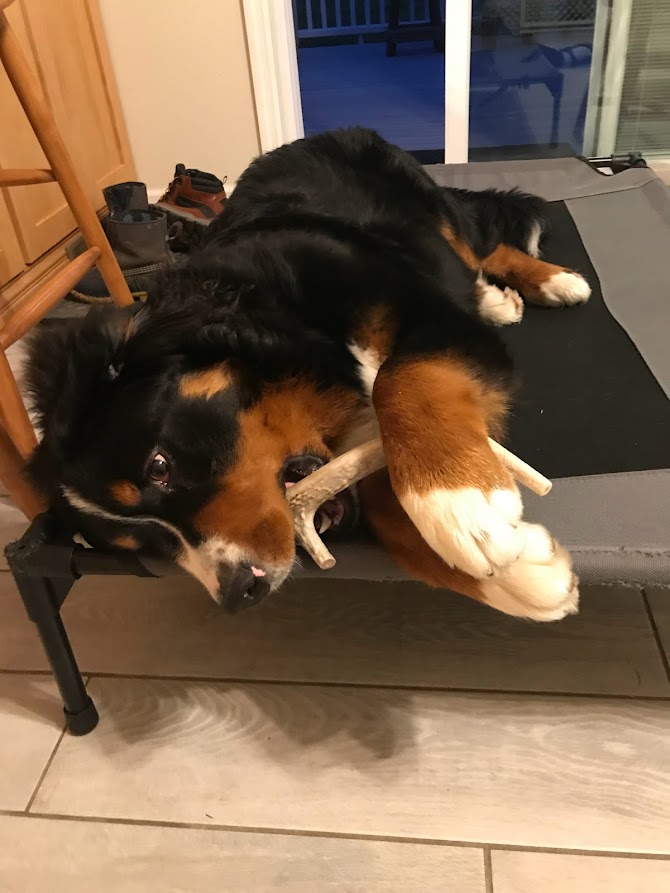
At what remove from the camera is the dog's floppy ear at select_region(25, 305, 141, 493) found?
128 centimetres

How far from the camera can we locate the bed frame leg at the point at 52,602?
4.54 feet

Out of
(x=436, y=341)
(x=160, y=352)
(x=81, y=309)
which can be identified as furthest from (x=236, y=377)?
(x=81, y=309)

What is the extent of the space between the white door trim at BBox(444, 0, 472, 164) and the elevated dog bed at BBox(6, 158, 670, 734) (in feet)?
5.69

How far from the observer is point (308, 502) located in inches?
51.4

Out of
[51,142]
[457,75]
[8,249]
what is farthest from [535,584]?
[457,75]

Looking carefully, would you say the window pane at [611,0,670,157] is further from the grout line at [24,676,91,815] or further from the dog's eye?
the grout line at [24,676,91,815]

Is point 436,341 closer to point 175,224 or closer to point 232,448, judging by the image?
point 232,448

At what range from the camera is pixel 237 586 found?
1.23 meters

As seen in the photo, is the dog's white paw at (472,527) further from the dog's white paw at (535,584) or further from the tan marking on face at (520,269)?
the tan marking on face at (520,269)

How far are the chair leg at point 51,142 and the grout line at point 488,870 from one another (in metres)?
2.03

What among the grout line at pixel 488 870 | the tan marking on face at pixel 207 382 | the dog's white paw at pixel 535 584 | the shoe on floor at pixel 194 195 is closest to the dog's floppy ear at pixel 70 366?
the tan marking on face at pixel 207 382

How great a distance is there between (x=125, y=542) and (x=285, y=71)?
3242 millimetres

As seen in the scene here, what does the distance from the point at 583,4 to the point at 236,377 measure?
3.55m

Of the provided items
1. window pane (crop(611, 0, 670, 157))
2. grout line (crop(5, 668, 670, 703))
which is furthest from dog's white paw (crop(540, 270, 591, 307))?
window pane (crop(611, 0, 670, 157))
